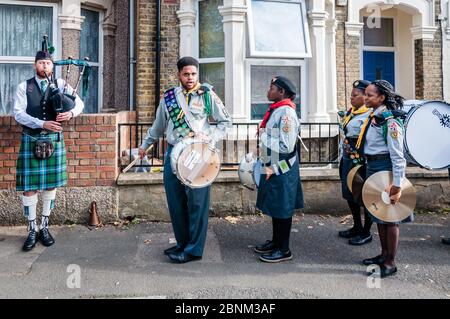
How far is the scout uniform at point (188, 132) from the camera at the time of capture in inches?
162

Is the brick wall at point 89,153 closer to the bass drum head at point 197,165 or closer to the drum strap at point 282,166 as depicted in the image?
the bass drum head at point 197,165

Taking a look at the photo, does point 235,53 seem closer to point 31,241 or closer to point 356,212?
point 356,212

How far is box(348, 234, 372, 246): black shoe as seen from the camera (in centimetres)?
489

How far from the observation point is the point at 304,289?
3.65 metres

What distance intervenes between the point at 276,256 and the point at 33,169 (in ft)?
8.88

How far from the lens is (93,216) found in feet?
17.9

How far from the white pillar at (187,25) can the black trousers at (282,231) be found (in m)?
4.26

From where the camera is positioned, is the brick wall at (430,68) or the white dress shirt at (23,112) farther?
the brick wall at (430,68)

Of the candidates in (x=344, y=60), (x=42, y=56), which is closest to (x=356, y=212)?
(x=42, y=56)

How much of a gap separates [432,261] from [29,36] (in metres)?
7.09

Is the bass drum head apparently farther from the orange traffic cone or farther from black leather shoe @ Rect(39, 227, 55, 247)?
the orange traffic cone

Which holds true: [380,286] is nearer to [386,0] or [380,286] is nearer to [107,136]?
[107,136]

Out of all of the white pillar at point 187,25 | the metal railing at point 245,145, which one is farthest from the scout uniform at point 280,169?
the white pillar at point 187,25

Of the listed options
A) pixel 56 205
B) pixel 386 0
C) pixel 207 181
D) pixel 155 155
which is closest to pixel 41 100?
pixel 56 205
